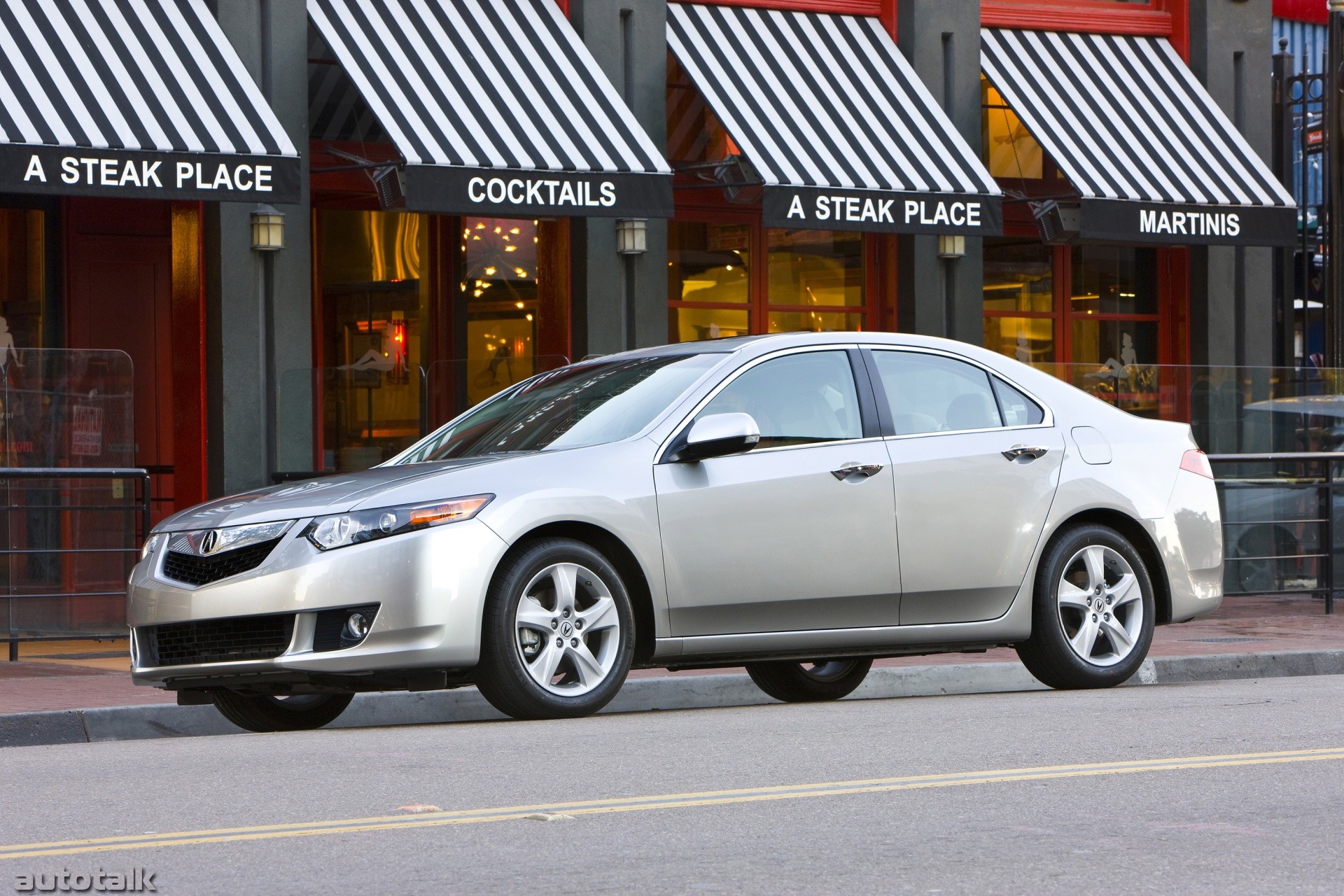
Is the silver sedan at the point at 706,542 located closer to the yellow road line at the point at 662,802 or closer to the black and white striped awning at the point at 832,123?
the yellow road line at the point at 662,802

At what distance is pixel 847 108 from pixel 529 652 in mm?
9595

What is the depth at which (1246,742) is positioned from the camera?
283 inches

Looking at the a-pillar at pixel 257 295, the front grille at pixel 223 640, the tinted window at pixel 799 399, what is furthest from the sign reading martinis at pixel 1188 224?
the front grille at pixel 223 640

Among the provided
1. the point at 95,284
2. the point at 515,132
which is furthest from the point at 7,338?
the point at 515,132

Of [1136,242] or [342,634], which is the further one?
[1136,242]

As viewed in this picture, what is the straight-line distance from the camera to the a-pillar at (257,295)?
14.9 metres

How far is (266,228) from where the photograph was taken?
14844 millimetres

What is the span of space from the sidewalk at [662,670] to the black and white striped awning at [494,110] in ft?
13.3

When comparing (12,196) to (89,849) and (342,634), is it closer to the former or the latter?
(342,634)

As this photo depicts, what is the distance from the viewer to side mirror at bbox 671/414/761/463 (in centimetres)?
810

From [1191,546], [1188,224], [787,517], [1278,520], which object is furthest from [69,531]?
[1188,224]

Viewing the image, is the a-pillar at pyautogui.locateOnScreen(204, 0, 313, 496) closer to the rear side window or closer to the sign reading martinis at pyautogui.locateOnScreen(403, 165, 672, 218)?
the sign reading martinis at pyautogui.locateOnScreen(403, 165, 672, 218)

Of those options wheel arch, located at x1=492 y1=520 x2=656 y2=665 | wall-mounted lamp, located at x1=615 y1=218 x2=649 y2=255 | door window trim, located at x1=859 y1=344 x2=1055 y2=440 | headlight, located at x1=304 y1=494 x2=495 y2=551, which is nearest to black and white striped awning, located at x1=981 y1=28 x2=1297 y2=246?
wall-mounted lamp, located at x1=615 y1=218 x2=649 y2=255

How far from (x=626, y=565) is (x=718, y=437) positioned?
640mm
